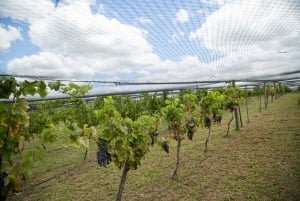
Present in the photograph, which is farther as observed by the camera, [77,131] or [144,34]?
[144,34]

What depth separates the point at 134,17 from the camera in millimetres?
5426

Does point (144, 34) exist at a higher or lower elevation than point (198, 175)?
higher

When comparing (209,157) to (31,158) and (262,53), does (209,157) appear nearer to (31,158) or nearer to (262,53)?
(31,158)

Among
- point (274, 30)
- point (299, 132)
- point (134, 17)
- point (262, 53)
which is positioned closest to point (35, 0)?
point (134, 17)

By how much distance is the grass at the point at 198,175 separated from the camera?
151 inches

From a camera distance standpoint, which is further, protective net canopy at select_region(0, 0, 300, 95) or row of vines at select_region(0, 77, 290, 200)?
protective net canopy at select_region(0, 0, 300, 95)

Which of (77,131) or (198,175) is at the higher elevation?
(77,131)

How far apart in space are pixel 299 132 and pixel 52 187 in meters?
6.79

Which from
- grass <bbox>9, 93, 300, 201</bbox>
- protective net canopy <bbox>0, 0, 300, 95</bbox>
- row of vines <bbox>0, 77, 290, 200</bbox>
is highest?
protective net canopy <bbox>0, 0, 300, 95</bbox>

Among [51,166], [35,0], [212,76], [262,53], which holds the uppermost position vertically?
[35,0]

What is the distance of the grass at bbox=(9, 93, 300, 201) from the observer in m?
3.83

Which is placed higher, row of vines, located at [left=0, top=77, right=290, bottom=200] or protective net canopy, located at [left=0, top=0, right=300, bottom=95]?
protective net canopy, located at [left=0, top=0, right=300, bottom=95]

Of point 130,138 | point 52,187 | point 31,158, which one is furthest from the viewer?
point 52,187

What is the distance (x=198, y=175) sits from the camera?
15.2 feet
